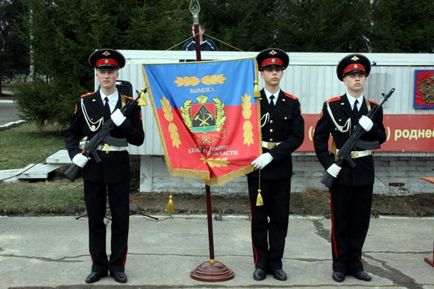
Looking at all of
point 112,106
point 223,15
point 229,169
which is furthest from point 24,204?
point 223,15

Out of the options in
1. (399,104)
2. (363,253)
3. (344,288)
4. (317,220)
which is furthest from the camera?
(399,104)

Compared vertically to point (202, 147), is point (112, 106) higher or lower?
higher

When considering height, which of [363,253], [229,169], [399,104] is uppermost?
[399,104]

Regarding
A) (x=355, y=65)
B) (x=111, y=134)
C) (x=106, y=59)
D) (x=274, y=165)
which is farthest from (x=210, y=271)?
(x=355, y=65)

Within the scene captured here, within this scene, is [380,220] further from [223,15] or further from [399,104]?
[223,15]

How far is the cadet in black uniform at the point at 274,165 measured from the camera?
4914mm

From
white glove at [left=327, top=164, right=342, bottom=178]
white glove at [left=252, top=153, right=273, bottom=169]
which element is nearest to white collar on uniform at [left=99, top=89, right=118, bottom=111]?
white glove at [left=252, top=153, right=273, bottom=169]

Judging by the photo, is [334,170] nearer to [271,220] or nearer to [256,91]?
[271,220]

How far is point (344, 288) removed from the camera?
15.9ft

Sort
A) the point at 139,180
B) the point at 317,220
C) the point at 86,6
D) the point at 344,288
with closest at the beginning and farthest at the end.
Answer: the point at 344,288, the point at 317,220, the point at 139,180, the point at 86,6

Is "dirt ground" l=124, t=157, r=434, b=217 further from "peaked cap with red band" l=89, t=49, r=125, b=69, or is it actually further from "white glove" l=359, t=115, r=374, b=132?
"peaked cap with red band" l=89, t=49, r=125, b=69

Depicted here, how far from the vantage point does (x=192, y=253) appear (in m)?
5.84

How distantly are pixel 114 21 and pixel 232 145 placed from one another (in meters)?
8.04

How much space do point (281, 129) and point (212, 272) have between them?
142cm
